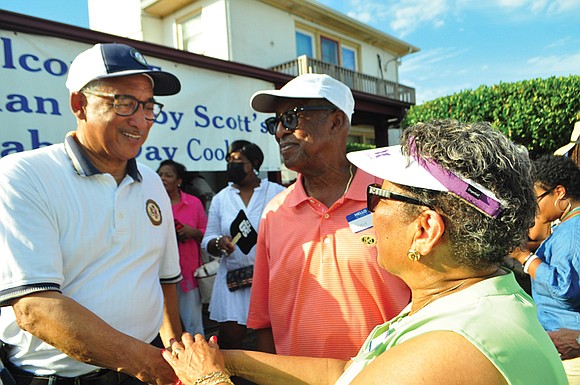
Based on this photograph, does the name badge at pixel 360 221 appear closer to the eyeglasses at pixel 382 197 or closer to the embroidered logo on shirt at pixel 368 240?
the embroidered logo on shirt at pixel 368 240

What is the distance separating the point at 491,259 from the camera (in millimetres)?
1139

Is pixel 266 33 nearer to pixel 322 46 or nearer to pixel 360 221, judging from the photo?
pixel 322 46

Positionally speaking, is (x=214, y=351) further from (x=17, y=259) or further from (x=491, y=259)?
(x=491, y=259)

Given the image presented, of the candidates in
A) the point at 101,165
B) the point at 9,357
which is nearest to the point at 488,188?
the point at 101,165

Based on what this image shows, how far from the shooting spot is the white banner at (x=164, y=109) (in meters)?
3.06

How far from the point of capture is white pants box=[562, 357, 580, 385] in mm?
2094

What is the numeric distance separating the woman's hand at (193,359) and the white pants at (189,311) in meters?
2.45

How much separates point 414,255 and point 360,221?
63 centimetres

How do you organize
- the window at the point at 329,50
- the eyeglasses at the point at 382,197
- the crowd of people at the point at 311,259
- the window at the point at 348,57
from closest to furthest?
Result: the crowd of people at the point at 311,259, the eyeglasses at the point at 382,197, the window at the point at 329,50, the window at the point at 348,57

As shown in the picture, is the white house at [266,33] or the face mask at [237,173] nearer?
the face mask at [237,173]

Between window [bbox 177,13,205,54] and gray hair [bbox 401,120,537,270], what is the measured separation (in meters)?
13.5

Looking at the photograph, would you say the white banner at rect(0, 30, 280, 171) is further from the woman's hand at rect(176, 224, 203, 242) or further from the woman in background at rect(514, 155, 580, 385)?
the woman in background at rect(514, 155, 580, 385)

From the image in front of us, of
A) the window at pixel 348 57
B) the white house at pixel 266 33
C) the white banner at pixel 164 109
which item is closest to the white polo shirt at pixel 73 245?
the white banner at pixel 164 109

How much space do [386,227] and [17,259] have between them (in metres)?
1.31
